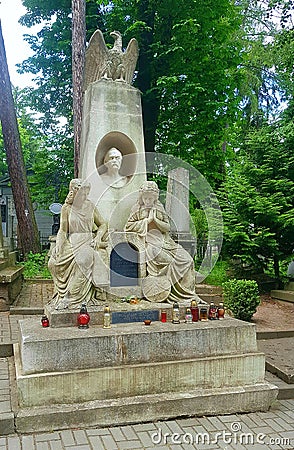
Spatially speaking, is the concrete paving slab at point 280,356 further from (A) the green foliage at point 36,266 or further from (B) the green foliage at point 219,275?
(A) the green foliage at point 36,266

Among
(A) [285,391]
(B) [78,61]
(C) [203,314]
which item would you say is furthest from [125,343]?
(B) [78,61]

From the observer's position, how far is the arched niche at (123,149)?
21.3 ft

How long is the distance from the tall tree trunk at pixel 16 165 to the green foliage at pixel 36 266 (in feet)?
1.52

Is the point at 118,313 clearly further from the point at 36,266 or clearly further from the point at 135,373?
the point at 36,266

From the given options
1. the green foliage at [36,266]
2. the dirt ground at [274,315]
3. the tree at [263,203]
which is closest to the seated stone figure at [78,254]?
the dirt ground at [274,315]

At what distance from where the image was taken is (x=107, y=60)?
6.71 metres

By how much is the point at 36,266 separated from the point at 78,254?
7.64 metres

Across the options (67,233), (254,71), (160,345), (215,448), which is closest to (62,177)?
(254,71)

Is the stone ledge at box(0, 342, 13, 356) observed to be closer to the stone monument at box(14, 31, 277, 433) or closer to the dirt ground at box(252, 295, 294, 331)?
the stone monument at box(14, 31, 277, 433)

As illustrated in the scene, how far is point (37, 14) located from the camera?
14789 millimetres

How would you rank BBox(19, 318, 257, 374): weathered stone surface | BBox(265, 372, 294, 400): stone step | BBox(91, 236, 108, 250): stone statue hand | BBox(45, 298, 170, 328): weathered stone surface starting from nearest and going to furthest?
BBox(19, 318, 257, 374): weathered stone surface, BBox(45, 298, 170, 328): weathered stone surface, BBox(265, 372, 294, 400): stone step, BBox(91, 236, 108, 250): stone statue hand

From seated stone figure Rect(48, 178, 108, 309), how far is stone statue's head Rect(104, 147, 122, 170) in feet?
3.55

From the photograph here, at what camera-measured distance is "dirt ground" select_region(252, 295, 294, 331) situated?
7818mm

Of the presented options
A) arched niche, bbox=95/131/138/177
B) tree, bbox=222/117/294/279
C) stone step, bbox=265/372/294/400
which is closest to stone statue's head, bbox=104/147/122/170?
arched niche, bbox=95/131/138/177
